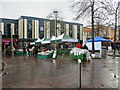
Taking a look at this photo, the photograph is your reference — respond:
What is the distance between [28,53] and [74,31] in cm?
3861

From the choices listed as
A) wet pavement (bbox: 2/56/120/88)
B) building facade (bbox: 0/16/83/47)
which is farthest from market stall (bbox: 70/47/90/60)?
building facade (bbox: 0/16/83/47)

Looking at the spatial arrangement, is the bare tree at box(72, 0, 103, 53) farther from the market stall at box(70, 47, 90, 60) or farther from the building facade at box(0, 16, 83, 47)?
the building facade at box(0, 16, 83, 47)

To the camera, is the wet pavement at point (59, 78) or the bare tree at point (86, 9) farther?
the bare tree at point (86, 9)

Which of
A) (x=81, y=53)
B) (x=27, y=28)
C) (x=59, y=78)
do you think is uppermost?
(x=27, y=28)

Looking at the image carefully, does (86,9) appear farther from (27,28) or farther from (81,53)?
(27,28)

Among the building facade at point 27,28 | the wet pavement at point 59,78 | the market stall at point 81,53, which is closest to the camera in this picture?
the wet pavement at point 59,78

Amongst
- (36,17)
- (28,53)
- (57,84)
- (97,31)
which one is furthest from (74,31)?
(57,84)

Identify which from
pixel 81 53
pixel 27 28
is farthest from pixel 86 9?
pixel 27 28

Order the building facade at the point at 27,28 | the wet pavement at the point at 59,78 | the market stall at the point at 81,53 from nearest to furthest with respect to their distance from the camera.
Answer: the wet pavement at the point at 59,78
the market stall at the point at 81,53
the building facade at the point at 27,28

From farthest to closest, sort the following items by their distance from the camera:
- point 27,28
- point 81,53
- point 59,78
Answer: point 27,28 → point 81,53 → point 59,78

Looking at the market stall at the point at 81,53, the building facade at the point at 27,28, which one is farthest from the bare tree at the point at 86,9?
the building facade at the point at 27,28

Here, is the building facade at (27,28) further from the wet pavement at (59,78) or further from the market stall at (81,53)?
the wet pavement at (59,78)

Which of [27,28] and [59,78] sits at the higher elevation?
[27,28]

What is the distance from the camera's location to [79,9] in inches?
560
